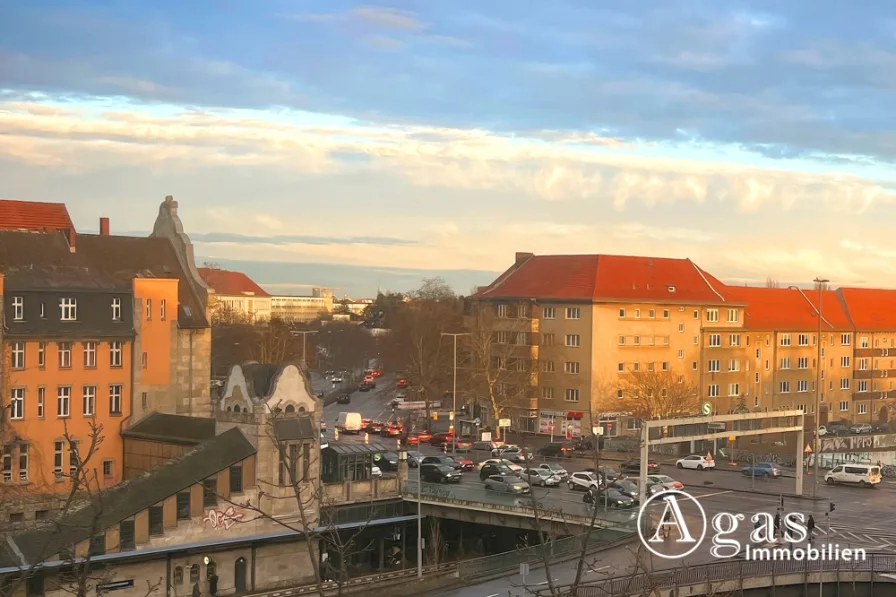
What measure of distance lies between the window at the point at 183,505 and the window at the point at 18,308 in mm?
12624

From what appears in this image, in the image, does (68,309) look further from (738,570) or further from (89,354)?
(738,570)

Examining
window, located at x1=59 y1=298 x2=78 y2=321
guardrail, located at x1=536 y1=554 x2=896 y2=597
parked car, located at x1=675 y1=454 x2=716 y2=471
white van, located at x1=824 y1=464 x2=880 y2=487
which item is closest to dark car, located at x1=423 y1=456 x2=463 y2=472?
parked car, located at x1=675 y1=454 x2=716 y2=471

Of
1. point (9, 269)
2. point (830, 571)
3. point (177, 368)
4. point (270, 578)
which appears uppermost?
point (9, 269)

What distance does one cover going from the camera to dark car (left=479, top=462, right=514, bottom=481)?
193 ft

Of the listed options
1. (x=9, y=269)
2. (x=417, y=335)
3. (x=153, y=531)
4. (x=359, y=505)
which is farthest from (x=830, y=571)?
(x=417, y=335)

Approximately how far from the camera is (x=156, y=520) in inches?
1694

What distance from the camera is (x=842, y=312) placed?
110 m

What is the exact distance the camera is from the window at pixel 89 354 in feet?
172

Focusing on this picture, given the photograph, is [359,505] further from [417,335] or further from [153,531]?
[417,335]

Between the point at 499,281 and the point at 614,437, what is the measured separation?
21.5 m

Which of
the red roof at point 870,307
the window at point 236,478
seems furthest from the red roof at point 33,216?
the red roof at point 870,307

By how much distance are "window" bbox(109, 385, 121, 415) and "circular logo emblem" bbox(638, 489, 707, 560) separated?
83.9 ft

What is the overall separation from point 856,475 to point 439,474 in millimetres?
22458

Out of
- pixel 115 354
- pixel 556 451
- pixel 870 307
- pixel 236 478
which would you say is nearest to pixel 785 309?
pixel 870 307
